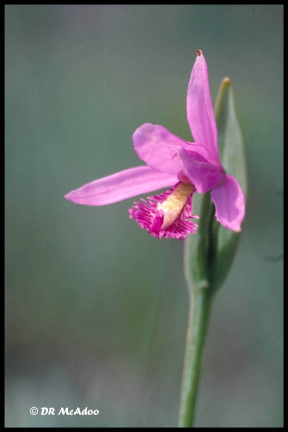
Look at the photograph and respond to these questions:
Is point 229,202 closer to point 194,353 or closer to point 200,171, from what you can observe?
point 200,171

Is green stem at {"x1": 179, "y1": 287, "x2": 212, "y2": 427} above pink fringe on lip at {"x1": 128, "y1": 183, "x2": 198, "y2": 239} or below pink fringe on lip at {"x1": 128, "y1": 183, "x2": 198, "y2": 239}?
below

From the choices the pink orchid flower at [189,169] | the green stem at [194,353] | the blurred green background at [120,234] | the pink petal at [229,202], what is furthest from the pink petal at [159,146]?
the blurred green background at [120,234]

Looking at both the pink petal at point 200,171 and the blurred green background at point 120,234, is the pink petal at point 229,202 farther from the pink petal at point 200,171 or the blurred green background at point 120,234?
the blurred green background at point 120,234

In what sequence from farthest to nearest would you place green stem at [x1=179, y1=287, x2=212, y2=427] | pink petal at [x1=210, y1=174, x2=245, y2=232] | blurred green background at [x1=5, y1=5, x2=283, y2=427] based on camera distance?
blurred green background at [x1=5, y1=5, x2=283, y2=427] < green stem at [x1=179, y1=287, x2=212, y2=427] < pink petal at [x1=210, y1=174, x2=245, y2=232]

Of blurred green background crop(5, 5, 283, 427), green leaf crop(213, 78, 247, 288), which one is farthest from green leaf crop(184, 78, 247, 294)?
blurred green background crop(5, 5, 283, 427)

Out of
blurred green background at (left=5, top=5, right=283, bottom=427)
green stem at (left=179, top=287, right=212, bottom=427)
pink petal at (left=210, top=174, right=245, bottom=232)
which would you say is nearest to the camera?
pink petal at (left=210, top=174, right=245, bottom=232)

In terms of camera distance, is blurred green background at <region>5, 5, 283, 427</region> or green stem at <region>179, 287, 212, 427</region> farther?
blurred green background at <region>5, 5, 283, 427</region>

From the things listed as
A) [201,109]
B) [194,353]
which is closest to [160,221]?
[201,109]

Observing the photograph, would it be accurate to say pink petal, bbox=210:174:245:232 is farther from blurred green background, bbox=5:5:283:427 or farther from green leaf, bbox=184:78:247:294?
blurred green background, bbox=5:5:283:427
